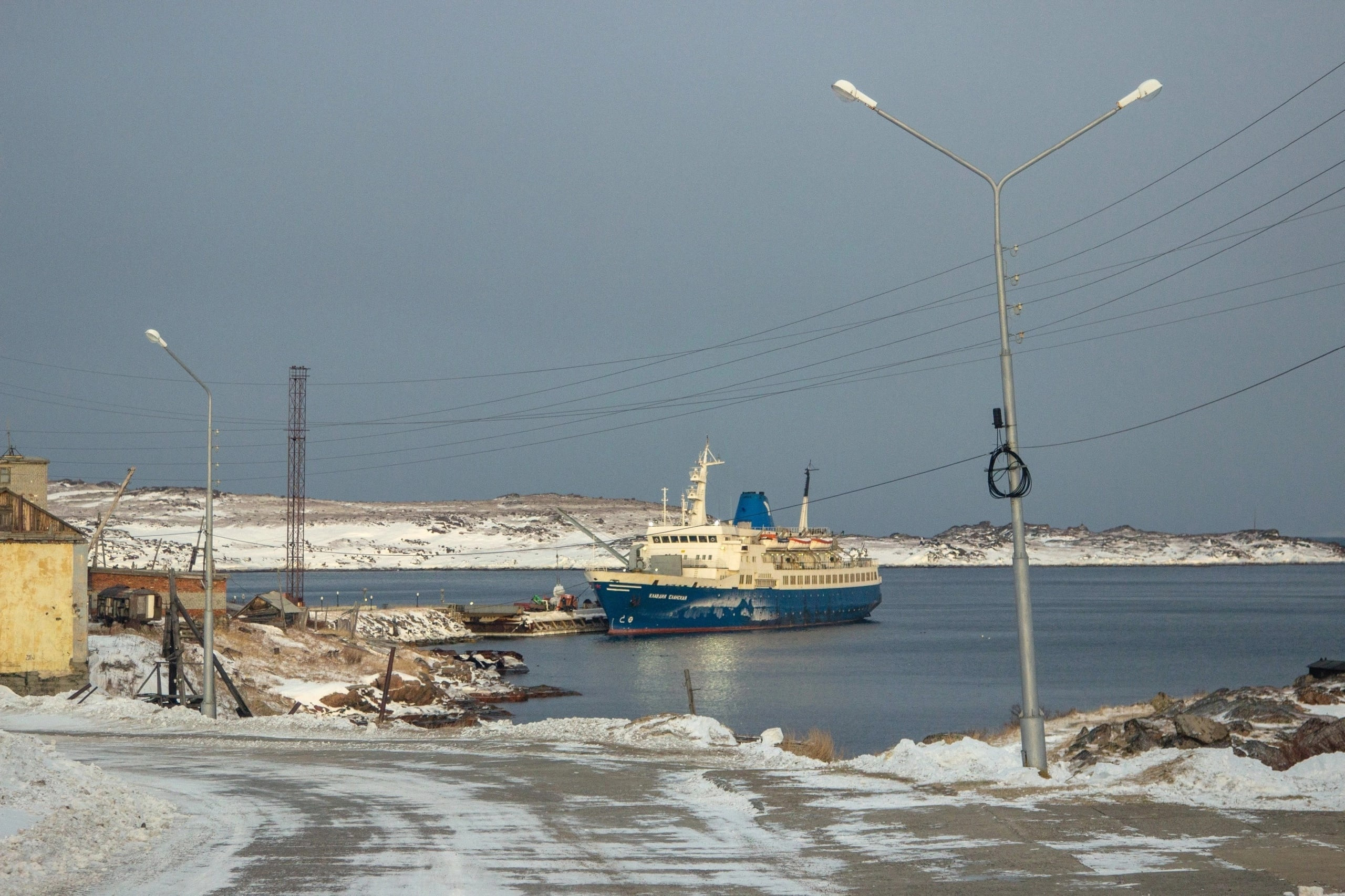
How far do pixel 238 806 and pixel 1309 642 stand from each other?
66764 millimetres

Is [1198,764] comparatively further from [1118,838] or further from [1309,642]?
[1309,642]

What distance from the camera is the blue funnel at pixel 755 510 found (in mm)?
83875

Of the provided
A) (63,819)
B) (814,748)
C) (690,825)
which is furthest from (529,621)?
(63,819)

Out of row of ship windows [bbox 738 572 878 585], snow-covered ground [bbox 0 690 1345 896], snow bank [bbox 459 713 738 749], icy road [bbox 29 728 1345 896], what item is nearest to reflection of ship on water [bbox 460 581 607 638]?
row of ship windows [bbox 738 572 878 585]

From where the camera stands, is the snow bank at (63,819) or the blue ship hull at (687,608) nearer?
the snow bank at (63,819)

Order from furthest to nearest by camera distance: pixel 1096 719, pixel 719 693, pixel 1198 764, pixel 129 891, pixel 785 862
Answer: pixel 719 693 → pixel 1096 719 → pixel 1198 764 → pixel 785 862 → pixel 129 891

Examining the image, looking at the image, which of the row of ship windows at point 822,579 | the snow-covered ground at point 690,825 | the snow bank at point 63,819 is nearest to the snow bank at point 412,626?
the row of ship windows at point 822,579

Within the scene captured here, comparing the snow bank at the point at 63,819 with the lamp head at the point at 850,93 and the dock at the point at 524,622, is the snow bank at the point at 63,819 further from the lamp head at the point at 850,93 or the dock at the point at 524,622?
the dock at the point at 524,622

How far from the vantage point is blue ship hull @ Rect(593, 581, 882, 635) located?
72750mm

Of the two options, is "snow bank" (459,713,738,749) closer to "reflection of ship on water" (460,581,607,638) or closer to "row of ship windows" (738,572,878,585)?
"row of ship windows" (738,572,878,585)

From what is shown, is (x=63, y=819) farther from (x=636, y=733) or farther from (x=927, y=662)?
(x=927, y=662)

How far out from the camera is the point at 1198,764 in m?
11.0

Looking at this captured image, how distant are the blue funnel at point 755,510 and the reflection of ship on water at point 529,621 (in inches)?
481

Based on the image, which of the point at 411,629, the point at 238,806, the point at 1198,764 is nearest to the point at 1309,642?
the point at 411,629
